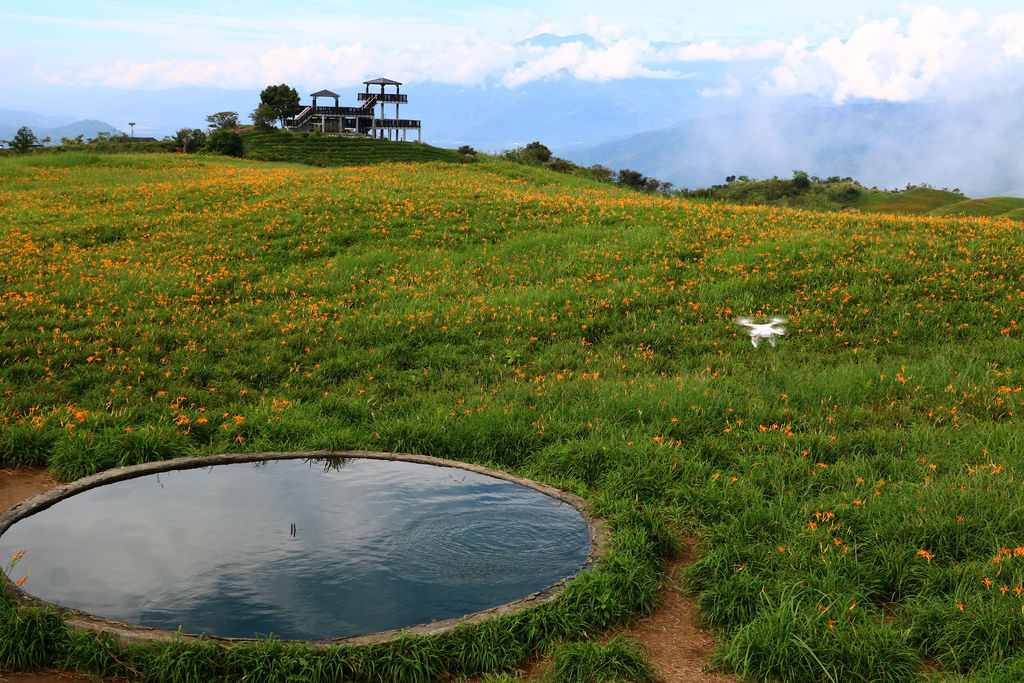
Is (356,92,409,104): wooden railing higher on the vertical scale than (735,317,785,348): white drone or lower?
higher

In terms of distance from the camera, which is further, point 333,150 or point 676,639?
point 333,150

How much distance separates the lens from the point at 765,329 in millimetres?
10180

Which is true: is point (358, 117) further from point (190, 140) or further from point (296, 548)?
point (296, 548)

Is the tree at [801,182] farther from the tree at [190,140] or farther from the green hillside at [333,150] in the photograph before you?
the tree at [190,140]

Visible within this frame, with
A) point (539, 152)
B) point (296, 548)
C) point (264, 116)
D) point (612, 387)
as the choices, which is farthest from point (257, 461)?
point (264, 116)

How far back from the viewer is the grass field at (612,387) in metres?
4.14

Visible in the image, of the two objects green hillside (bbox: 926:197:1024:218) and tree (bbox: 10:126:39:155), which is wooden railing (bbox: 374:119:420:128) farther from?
green hillside (bbox: 926:197:1024:218)

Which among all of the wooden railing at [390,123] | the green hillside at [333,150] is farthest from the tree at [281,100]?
the green hillside at [333,150]

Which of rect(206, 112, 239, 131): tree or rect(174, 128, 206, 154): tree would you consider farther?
rect(206, 112, 239, 131): tree

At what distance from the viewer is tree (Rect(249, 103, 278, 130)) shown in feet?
182

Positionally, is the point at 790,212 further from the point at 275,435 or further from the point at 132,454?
the point at 132,454

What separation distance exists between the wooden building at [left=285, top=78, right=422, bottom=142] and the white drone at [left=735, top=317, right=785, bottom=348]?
196 ft

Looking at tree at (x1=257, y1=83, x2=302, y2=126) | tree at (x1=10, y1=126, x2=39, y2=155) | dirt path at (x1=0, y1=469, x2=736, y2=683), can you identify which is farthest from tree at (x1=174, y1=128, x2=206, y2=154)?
dirt path at (x1=0, y1=469, x2=736, y2=683)

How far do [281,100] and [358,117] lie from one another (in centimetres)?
769
